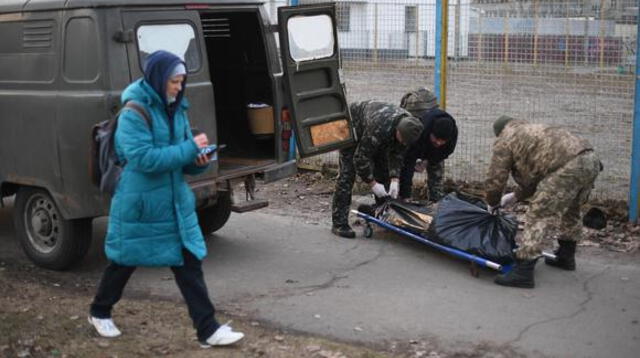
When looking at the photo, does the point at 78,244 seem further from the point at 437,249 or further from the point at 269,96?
the point at 437,249

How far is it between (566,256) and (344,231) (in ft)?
6.97

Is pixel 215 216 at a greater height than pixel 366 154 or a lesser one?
lesser

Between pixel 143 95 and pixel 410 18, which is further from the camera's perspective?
pixel 410 18

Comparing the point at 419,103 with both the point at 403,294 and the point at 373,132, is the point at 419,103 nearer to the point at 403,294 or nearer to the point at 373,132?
the point at 373,132

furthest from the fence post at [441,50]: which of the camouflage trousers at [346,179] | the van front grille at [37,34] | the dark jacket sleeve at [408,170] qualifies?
the van front grille at [37,34]

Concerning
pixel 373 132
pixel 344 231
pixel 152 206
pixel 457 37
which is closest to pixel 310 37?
pixel 373 132

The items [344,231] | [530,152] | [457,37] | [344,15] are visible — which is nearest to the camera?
[530,152]

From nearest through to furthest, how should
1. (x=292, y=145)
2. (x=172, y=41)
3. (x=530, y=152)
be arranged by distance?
(x=530, y=152)
(x=172, y=41)
(x=292, y=145)

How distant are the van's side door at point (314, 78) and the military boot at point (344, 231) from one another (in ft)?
3.03

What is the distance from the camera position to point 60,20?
6.58 metres

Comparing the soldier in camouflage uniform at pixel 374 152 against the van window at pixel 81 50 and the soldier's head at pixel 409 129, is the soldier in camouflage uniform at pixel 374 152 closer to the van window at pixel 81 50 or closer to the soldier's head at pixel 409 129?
the soldier's head at pixel 409 129

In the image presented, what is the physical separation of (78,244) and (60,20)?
181 centimetres

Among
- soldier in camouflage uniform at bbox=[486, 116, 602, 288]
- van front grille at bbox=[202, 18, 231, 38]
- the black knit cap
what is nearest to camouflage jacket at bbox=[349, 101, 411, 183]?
the black knit cap

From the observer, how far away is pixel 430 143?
7867 millimetres
